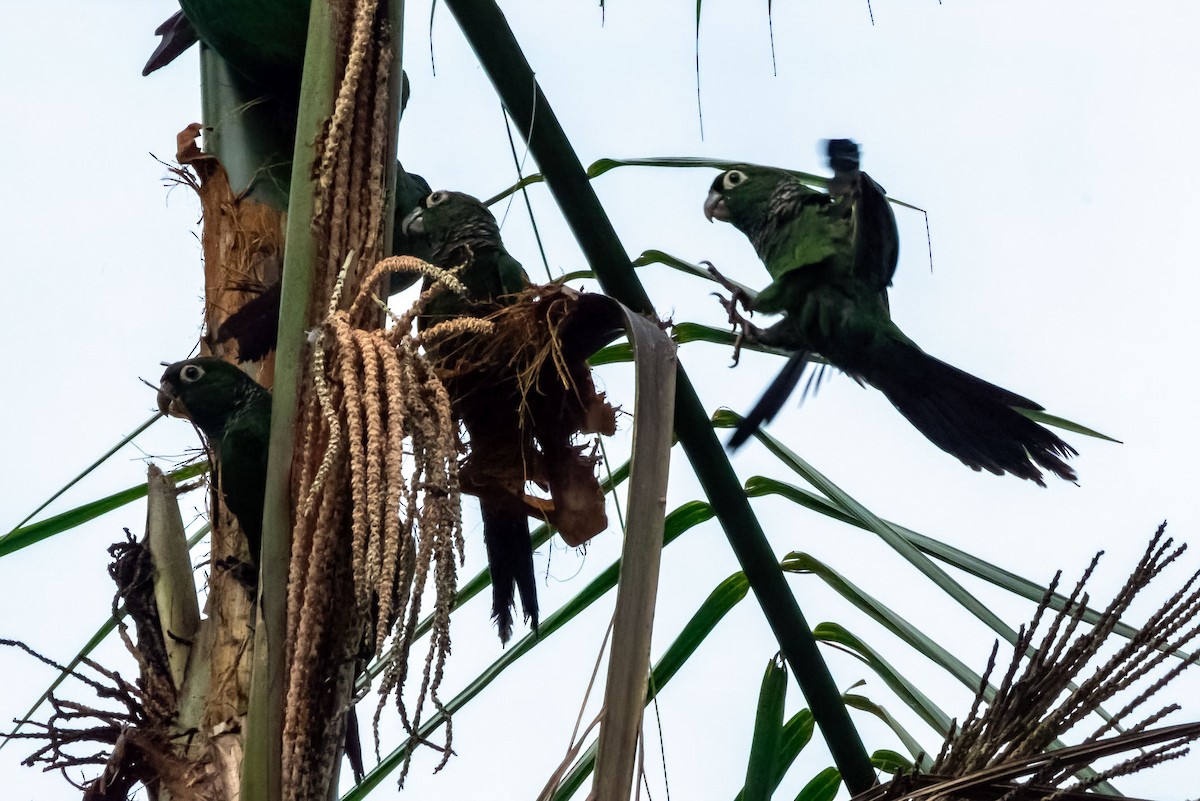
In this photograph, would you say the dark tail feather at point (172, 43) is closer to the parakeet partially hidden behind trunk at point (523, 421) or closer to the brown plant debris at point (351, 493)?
the parakeet partially hidden behind trunk at point (523, 421)

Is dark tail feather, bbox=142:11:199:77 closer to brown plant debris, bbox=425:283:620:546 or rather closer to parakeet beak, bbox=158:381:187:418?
parakeet beak, bbox=158:381:187:418

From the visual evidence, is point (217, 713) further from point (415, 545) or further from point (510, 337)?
point (510, 337)

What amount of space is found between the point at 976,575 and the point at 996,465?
27.0 inches

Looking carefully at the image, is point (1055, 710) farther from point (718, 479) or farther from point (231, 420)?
point (231, 420)

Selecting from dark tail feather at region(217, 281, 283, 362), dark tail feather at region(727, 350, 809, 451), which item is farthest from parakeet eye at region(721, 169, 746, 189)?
dark tail feather at region(217, 281, 283, 362)

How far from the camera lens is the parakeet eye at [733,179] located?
3.57 meters

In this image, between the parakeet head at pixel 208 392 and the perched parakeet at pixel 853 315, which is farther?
the perched parakeet at pixel 853 315

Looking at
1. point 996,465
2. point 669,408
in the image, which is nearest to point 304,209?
point 669,408

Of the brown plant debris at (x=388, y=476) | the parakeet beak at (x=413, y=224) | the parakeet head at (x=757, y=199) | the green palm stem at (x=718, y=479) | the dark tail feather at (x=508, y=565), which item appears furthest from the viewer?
→ the parakeet head at (x=757, y=199)

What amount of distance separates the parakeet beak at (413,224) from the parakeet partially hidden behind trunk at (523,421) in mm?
885

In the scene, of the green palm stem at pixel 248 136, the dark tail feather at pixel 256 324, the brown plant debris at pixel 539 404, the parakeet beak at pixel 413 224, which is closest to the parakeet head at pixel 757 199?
the parakeet beak at pixel 413 224

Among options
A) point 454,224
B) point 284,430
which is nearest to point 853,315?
point 454,224

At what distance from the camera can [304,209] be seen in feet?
5.46

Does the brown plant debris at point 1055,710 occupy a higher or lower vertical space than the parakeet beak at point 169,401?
lower
